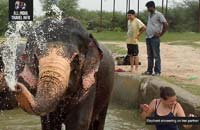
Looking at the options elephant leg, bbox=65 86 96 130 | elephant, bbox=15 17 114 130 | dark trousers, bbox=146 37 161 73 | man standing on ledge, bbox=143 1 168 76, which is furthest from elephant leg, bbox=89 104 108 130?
dark trousers, bbox=146 37 161 73

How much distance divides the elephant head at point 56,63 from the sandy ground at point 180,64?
662cm

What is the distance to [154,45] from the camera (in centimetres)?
1463

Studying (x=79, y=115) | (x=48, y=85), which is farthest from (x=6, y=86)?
(x=48, y=85)

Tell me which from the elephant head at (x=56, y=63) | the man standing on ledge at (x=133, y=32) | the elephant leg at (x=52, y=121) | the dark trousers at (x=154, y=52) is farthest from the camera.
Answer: the man standing on ledge at (x=133, y=32)

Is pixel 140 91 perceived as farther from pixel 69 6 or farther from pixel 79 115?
pixel 69 6

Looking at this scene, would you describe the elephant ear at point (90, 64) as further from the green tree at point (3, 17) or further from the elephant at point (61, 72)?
the green tree at point (3, 17)

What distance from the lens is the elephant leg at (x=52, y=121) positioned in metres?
7.50

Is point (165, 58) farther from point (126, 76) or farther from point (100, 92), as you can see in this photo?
point (100, 92)

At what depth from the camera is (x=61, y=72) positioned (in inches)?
239

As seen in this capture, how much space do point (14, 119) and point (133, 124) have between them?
2.52 m

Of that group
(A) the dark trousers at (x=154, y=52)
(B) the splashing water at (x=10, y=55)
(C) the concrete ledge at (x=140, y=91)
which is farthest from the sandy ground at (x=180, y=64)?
(B) the splashing water at (x=10, y=55)

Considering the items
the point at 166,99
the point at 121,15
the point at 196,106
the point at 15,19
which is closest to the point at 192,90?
the point at 196,106

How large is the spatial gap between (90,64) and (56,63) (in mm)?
958

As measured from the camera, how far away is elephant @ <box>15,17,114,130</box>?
19.3 feet
